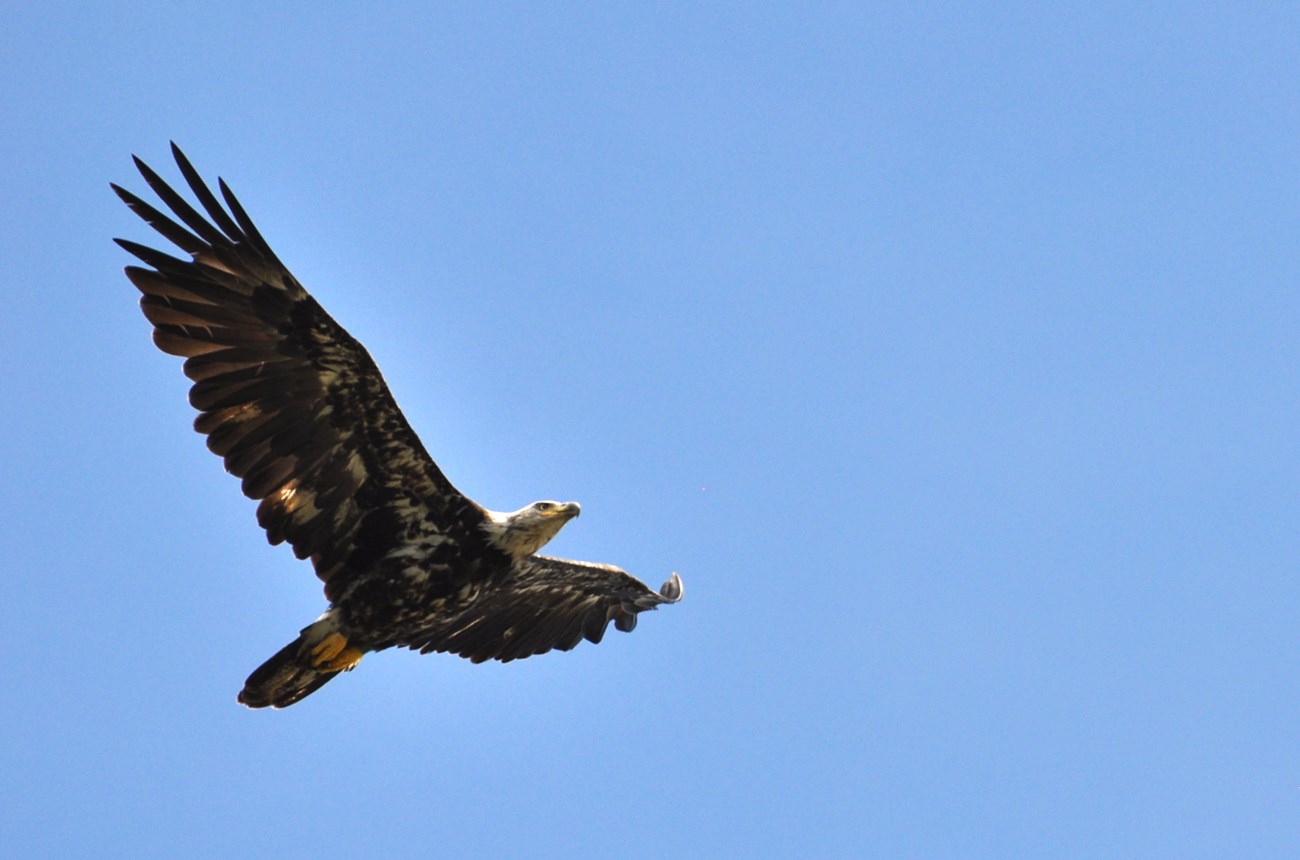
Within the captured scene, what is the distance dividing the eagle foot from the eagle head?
5.78ft

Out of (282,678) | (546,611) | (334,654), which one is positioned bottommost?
(282,678)

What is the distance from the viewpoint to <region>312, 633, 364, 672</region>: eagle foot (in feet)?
53.4

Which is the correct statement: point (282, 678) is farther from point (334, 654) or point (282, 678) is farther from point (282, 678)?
point (334, 654)

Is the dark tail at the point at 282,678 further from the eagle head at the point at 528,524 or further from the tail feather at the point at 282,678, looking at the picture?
the eagle head at the point at 528,524

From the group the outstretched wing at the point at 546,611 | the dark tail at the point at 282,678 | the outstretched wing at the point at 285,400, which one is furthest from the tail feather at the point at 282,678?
the outstretched wing at the point at 546,611

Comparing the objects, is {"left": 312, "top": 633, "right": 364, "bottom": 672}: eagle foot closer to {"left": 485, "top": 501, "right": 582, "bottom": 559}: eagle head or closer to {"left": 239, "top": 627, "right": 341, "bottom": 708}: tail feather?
{"left": 239, "top": 627, "right": 341, "bottom": 708}: tail feather

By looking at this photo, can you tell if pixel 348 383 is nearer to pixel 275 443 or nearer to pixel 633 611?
pixel 275 443

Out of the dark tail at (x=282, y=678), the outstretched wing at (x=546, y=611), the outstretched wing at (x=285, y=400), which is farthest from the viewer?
the outstretched wing at (x=546, y=611)

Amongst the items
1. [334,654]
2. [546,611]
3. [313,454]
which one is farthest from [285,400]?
[546,611]

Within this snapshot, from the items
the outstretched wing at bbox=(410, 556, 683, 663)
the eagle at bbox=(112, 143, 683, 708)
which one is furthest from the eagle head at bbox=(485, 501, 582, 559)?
the outstretched wing at bbox=(410, 556, 683, 663)

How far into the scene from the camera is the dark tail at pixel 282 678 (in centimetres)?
1603

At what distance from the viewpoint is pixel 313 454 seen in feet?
53.2

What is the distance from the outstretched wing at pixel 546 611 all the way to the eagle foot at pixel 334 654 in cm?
166

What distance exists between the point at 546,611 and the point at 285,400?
461 centimetres
